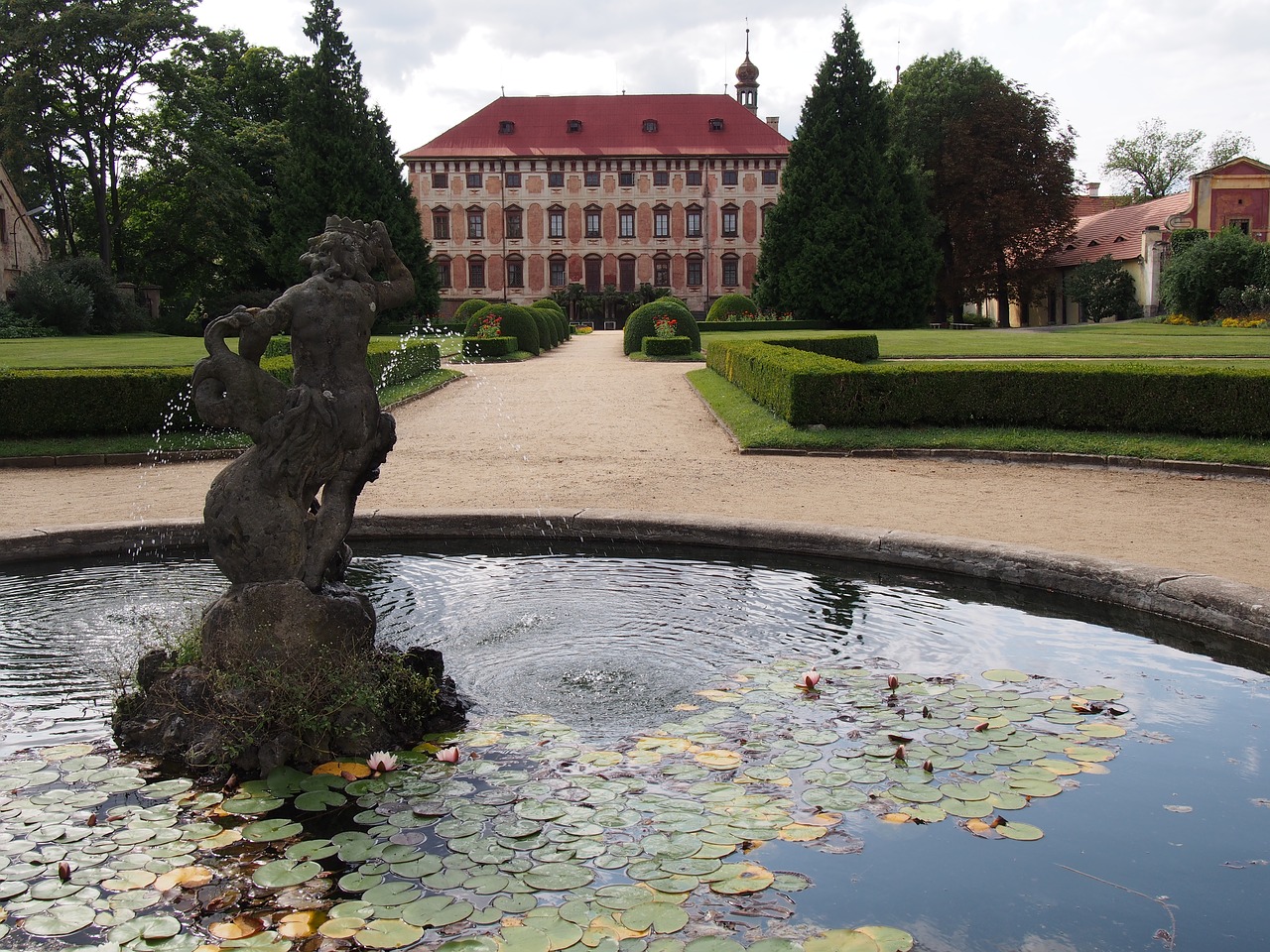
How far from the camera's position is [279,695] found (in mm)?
3906

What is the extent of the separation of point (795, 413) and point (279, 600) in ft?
30.0

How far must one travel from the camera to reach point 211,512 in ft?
13.9

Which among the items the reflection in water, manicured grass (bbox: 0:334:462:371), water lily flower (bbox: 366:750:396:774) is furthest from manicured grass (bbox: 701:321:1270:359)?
water lily flower (bbox: 366:750:396:774)

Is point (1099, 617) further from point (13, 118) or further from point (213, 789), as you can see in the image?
point (13, 118)

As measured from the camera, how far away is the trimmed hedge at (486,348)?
26.4 m

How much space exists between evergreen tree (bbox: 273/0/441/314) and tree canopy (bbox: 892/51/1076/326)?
21857 millimetres

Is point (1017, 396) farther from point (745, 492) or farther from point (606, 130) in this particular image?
point (606, 130)

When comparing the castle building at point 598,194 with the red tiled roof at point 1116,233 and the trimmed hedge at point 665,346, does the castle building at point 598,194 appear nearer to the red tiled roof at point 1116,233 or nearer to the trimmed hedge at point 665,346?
the red tiled roof at point 1116,233

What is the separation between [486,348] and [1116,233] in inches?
1310

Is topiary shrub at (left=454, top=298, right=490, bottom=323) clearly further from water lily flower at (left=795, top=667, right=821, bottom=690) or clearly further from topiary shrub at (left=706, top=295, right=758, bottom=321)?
water lily flower at (left=795, top=667, right=821, bottom=690)

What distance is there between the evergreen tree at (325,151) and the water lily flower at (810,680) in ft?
122

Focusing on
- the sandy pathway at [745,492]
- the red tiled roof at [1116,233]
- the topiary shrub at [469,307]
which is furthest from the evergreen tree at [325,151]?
the sandy pathway at [745,492]

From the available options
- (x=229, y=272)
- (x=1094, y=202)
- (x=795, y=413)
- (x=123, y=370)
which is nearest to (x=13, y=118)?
(x=229, y=272)

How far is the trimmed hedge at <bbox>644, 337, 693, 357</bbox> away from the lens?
2680cm
